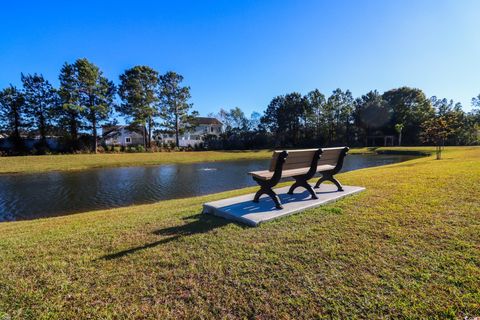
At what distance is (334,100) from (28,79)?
56.2m

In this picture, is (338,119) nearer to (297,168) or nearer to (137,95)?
(137,95)

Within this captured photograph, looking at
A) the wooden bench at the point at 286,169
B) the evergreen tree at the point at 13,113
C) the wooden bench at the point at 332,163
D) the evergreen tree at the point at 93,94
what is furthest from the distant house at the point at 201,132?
the wooden bench at the point at 286,169

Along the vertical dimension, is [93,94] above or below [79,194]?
above

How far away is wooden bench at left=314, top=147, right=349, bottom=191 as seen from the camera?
20.1 feet

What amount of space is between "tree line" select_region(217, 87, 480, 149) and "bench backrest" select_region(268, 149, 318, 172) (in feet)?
153

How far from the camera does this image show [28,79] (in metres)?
34.5

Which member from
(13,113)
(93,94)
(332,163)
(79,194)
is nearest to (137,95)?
(93,94)

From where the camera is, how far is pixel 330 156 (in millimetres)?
6203

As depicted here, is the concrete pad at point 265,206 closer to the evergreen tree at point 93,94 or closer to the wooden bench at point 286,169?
the wooden bench at point 286,169

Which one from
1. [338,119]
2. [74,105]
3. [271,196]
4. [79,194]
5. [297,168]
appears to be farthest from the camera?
[338,119]

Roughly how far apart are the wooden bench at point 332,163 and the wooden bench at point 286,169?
55 cm

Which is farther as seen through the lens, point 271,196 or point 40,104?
point 40,104

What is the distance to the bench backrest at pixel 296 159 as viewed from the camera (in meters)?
4.92

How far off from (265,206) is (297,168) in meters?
1.19
